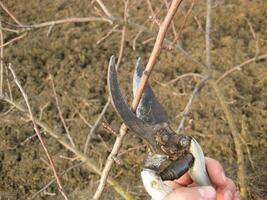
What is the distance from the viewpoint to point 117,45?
14.7ft

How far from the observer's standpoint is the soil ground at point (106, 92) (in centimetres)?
330

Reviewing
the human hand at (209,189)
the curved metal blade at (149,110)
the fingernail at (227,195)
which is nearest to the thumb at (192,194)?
the human hand at (209,189)

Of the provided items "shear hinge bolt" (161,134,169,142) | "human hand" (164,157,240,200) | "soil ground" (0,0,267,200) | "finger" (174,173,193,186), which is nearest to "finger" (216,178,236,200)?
"human hand" (164,157,240,200)

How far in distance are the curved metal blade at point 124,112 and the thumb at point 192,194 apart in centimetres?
18

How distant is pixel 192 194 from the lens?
54.9 inches

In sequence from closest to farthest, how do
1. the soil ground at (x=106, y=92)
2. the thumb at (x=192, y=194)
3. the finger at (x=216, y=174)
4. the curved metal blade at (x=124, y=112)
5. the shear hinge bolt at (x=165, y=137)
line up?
1. the curved metal blade at (x=124, y=112)
2. the thumb at (x=192, y=194)
3. the shear hinge bolt at (x=165, y=137)
4. the finger at (x=216, y=174)
5. the soil ground at (x=106, y=92)

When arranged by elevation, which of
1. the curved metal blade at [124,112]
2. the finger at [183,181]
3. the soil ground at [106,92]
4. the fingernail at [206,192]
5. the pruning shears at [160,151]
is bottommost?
the soil ground at [106,92]

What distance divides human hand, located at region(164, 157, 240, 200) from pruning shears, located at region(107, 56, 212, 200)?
4cm

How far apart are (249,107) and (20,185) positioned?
5.74ft

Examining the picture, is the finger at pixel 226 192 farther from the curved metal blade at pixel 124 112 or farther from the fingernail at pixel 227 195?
the curved metal blade at pixel 124 112

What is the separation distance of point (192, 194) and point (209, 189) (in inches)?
2.7

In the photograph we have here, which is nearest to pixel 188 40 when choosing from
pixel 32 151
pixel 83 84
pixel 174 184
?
pixel 83 84

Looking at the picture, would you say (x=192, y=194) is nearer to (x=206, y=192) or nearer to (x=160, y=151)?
(x=206, y=192)

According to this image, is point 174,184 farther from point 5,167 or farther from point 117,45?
point 117,45
